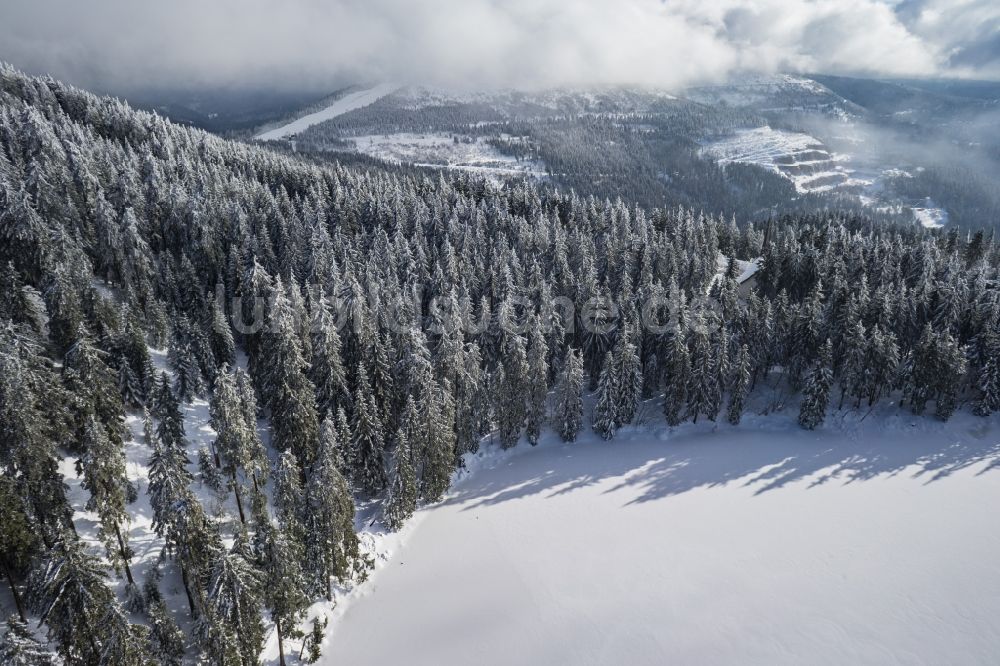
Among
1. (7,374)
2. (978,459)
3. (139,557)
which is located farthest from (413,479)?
(978,459)

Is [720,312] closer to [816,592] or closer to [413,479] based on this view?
[816,592]

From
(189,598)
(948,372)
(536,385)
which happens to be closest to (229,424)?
(189,598)

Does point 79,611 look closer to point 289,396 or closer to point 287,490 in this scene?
point 287,490

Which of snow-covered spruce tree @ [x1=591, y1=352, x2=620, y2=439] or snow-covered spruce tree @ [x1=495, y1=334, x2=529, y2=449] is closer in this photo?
snow-covered spruce tree @ [x1=495, y1=334, x2=529, y2=449]

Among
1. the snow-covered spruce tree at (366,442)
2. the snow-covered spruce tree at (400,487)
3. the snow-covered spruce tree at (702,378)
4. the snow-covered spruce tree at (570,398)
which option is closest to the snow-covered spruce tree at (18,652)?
the snow-covered spruce tree at (400,487)

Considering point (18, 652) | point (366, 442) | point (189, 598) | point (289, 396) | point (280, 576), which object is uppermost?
point (18, 652)

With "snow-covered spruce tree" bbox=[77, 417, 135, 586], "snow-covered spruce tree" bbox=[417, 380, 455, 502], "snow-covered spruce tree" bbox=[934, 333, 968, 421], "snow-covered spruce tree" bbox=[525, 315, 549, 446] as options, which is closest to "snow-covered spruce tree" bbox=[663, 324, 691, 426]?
"snow-covered spruce tree" bbox=[525, 315, 549, 446]

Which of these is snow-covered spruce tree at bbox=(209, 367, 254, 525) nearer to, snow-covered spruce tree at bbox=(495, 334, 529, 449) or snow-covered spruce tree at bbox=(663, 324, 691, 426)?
snow-covered spruce tree at bbox=(495, 334, 529, 449)
